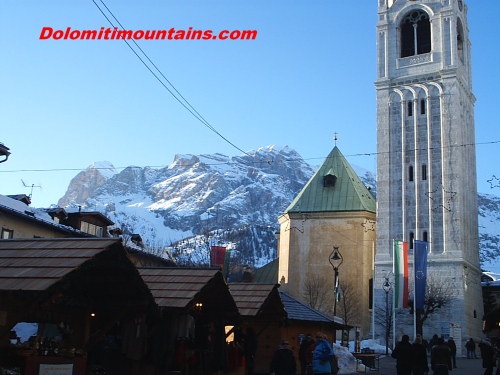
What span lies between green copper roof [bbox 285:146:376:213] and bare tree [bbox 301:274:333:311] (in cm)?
601

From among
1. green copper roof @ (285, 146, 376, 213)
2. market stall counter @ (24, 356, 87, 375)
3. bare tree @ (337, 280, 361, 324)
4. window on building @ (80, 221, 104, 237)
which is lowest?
market stall counter @ (24, 356, 87, 375)

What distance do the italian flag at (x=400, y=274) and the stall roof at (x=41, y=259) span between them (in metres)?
34.1

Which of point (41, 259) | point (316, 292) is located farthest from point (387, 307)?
point (41, 259)

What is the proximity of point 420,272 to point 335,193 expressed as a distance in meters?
15.3

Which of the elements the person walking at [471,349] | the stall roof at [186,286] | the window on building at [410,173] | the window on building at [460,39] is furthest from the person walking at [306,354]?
the window on building at [460,39]

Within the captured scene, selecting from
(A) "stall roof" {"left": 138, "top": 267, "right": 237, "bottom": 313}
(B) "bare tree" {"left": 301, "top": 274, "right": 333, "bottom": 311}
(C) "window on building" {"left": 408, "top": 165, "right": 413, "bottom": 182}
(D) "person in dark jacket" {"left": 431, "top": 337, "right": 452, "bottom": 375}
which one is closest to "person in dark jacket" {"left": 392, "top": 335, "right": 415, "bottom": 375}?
(D) "person in dark jacket" {"left": 431, "top": 337, "right": 452, "bottom": 375}

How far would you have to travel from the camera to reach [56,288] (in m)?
9.89

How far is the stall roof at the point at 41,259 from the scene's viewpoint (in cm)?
1001

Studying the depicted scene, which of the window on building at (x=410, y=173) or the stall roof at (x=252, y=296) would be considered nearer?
the stall roof at (x=252, y=296)

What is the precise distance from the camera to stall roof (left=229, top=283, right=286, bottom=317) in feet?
62.0

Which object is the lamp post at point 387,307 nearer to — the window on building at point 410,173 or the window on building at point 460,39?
the window on building at point 410,173

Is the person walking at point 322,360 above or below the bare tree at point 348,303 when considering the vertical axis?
below

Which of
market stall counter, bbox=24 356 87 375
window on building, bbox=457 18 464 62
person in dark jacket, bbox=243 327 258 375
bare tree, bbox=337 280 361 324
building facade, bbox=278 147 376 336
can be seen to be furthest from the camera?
window on building, bbox=457 18 464 62

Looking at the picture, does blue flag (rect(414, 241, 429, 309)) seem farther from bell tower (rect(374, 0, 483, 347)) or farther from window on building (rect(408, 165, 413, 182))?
window on building (rect(408, 165, 413, 182))
